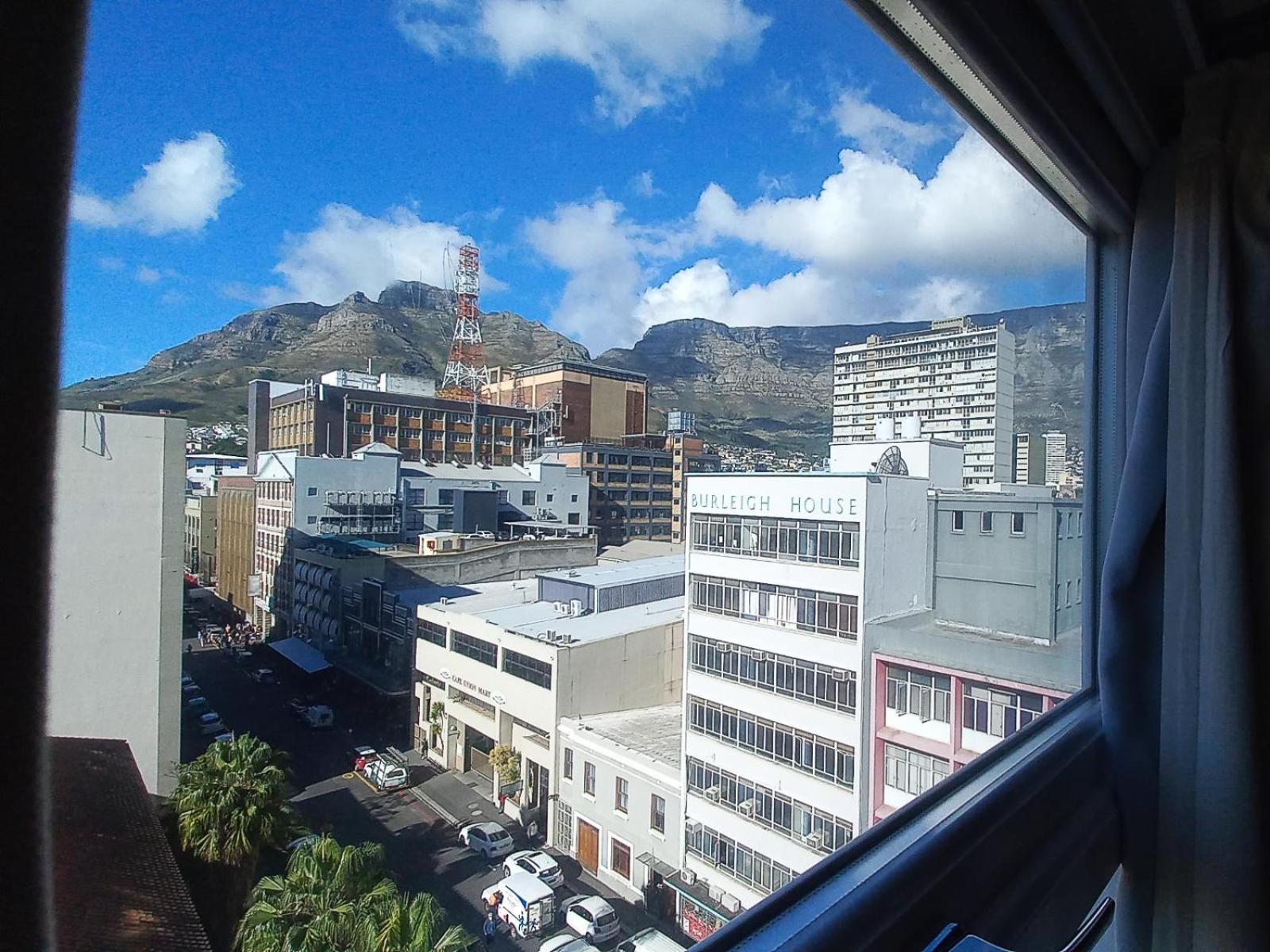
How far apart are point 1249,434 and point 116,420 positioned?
176 centimetres

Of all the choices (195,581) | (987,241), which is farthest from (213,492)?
(987,241)

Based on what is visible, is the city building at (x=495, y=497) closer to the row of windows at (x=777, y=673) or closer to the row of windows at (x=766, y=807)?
the row of windows at (x=777, y=673)

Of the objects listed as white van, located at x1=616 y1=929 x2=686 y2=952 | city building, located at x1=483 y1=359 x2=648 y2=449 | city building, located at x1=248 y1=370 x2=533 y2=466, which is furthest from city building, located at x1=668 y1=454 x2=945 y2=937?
city building, located at x1=248 y1=370 x2=533 y2=466

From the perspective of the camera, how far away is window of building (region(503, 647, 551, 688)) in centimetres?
96

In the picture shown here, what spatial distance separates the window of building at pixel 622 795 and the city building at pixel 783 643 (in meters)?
0.18

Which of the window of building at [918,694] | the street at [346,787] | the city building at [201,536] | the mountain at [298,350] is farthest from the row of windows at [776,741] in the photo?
the city building at [201,536]

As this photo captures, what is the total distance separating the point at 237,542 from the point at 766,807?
1038 mm

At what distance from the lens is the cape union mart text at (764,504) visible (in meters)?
1.27

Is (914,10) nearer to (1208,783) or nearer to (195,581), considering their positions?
(195,581)

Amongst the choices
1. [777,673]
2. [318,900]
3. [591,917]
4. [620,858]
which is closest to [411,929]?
[318,900]

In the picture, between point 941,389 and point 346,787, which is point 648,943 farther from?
point 941,389

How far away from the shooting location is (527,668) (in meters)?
0.97

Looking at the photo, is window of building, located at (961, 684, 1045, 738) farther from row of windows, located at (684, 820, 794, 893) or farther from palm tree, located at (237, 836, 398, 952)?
palm tree, located at (237, 836, 398, 952)

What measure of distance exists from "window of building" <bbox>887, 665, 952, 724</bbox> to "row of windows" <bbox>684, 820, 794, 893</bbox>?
0.44 m
